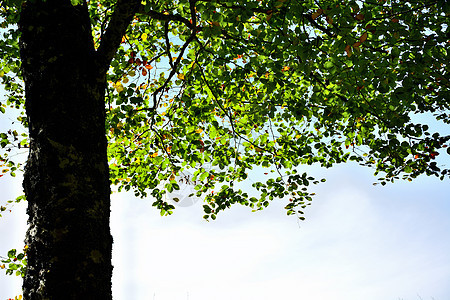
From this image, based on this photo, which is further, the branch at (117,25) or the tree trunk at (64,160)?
the branch at (117,25)

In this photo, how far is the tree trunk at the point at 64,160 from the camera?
2.82 metres

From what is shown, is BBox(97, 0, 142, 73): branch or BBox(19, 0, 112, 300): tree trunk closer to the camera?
BBox(19, 0, 112, 300): tree trunk

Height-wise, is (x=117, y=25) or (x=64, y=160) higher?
(x=117, y=25)

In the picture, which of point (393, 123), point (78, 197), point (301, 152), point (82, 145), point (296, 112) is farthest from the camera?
point (301, 152)

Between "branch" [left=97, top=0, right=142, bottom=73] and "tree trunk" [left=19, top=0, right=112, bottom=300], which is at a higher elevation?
"branch" [left=97, top=0, right=142, bottom=73]

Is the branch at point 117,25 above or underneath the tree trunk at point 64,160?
above

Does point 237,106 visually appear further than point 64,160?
Yes

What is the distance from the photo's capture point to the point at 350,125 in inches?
311

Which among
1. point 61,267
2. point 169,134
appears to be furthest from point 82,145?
point 169,134

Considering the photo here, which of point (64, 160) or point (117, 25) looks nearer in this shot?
point (64, 160)

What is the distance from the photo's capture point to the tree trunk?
2818 millimetres

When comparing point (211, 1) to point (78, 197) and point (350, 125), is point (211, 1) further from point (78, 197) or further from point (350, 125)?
point (350, 125)

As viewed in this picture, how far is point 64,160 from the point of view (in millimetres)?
3162

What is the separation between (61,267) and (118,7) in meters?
3.37
